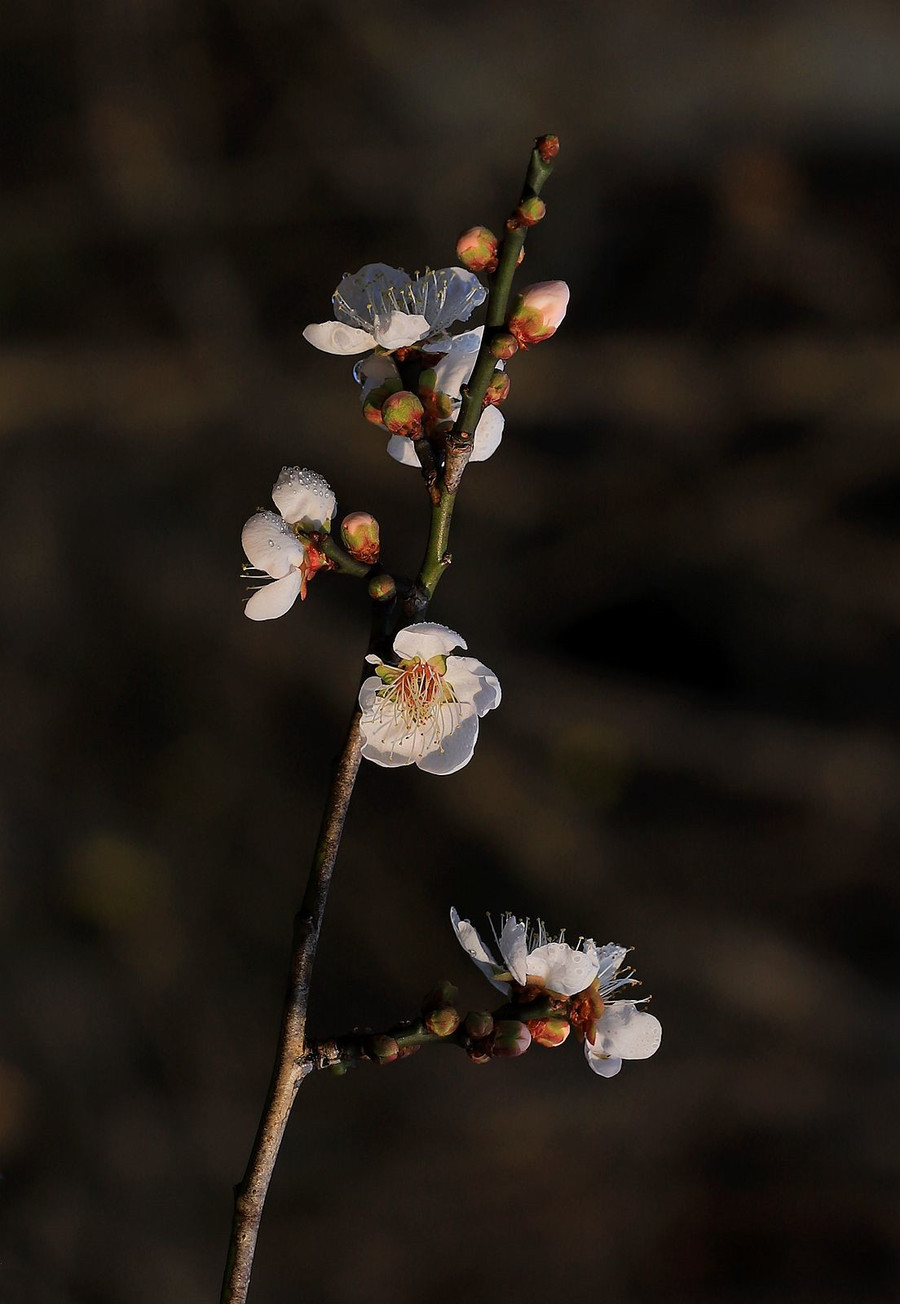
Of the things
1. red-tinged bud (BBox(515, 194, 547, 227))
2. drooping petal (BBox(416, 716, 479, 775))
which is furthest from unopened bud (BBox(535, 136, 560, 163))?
drooping petal (BBox(416, 716, 479, 775))

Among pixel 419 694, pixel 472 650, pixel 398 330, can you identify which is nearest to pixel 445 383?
pixel 398 330

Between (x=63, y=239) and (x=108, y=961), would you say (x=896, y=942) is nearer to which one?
(x=108, y=961)

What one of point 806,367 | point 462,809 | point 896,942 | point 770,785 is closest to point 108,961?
point 462,809

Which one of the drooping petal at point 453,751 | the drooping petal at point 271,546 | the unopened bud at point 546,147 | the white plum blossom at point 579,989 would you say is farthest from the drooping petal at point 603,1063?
the unopened bud at point 546,147

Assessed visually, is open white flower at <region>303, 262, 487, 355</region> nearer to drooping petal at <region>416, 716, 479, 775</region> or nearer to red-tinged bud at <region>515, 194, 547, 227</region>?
red-tinged bud at <region>515, 194, 547, 227</region>

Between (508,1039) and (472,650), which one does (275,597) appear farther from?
(472,650)
